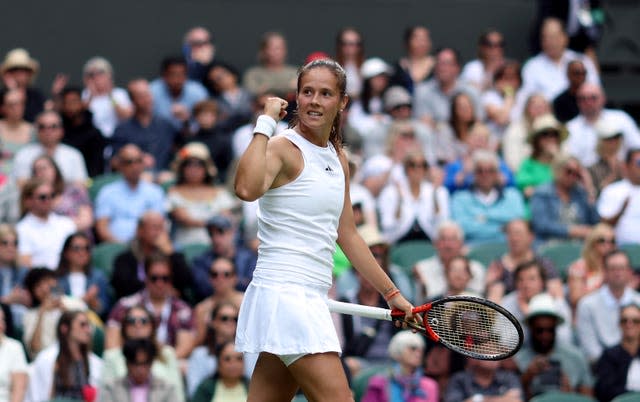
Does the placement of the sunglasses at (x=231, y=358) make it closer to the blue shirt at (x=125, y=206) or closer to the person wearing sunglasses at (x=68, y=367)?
the person wearing sunglasses at (x=68, y=367)

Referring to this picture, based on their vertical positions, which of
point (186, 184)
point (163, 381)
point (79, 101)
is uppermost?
point (79, 101)

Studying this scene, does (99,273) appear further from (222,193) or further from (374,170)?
(374,170)

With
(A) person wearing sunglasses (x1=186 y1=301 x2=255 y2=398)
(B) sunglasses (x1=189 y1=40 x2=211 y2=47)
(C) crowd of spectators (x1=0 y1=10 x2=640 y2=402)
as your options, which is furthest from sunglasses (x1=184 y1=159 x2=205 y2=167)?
(B) sunglasses (x1=189 y1=40 x2=211 y2=47)

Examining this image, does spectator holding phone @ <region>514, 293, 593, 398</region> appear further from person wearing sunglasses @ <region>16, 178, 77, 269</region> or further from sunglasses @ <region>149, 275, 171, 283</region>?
person wearing sunglasses @ <region>16, 178, 77, 269</region>

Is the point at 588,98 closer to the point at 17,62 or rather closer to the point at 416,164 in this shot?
the point at 416,164

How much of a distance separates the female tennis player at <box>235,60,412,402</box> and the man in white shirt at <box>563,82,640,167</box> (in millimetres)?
7099

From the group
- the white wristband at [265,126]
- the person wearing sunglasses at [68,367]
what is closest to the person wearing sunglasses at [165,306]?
the person wearing sunglasses at [68,367]

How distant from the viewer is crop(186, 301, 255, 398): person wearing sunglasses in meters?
8.84

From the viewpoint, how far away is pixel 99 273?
9.68 m

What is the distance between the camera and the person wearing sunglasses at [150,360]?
338 inches

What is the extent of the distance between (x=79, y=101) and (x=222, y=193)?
4.94 feet

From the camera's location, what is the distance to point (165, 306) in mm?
9477

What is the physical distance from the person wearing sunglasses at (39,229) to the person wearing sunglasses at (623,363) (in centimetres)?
363

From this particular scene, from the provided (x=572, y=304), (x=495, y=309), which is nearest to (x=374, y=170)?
(x=572, y=304)
